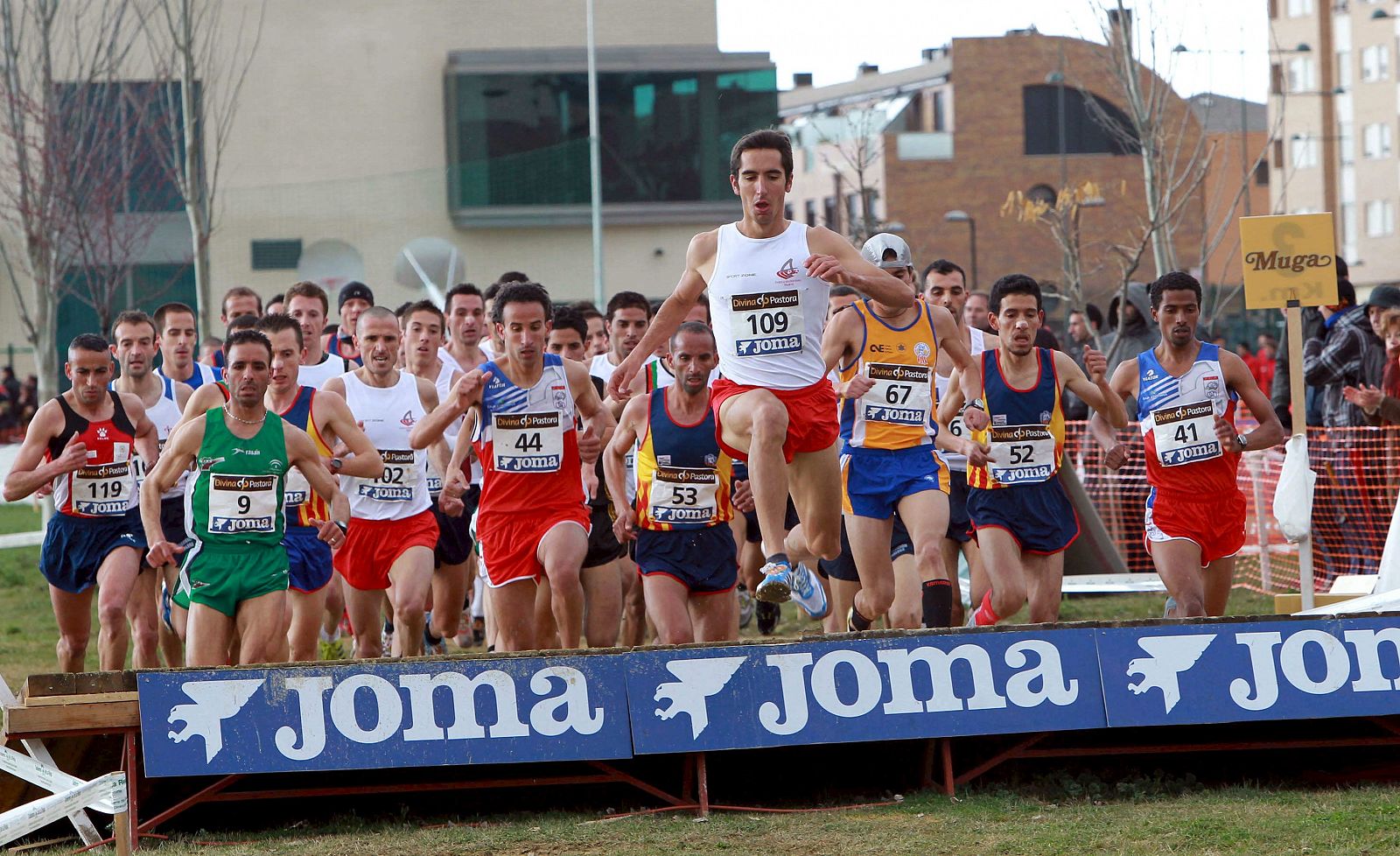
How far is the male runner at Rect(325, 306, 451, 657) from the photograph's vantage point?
30.5 feet

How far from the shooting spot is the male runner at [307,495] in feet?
29.7

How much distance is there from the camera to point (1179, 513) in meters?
8.82

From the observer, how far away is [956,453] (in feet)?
33.4

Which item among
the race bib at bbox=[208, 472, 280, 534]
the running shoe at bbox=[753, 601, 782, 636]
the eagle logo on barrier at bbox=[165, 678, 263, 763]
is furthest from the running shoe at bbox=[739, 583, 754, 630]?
the eagle logo on barrier at bbox=[165, 678, 263, 763]

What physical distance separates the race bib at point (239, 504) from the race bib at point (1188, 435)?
438 cm

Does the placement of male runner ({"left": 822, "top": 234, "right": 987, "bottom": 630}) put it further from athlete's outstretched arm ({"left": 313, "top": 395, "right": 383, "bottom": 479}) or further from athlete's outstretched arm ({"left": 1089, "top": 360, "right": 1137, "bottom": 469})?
athlete's outstretched arm ({"left": 313, "top": 395, "right": 383, "bottom": 479})

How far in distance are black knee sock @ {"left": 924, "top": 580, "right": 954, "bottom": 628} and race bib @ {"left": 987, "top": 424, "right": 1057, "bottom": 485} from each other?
2.04 feet

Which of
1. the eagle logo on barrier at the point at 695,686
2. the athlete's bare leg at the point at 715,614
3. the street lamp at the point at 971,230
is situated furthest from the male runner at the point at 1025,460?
the street lamp at the point at 971,230

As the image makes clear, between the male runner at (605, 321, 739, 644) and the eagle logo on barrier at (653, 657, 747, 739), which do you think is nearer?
the eagle logo on barrier at (653, 657, 747, 739)

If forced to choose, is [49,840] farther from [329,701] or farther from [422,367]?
[422,367]

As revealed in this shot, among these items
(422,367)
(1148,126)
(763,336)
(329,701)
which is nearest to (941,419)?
(763,336)

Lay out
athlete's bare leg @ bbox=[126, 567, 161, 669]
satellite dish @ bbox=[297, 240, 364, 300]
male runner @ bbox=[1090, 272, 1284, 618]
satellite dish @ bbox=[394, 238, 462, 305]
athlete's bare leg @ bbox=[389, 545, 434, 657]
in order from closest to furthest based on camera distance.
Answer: male runner @ bbox=[1090, 272, 1284, 618]
athlete's bare leg @ bbox=[389, 545, 434, 657]
athlete's bare leg @ bbox=[126, 567, 161, 669]
satellite dish @ bbox=[394, 238, 462, 305]
satellite dish @ bbox=[297, 240, 364, 300]

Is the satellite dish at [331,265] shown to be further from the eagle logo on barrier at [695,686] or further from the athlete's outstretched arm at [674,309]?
the eagle logo on barrier at [695,686]

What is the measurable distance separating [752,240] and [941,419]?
2415 mm
